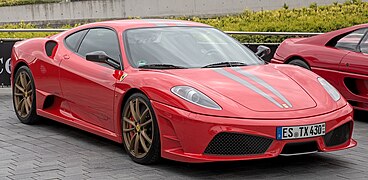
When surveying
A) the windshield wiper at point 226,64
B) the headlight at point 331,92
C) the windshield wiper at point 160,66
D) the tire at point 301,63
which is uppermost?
the windshield wiper at point 160,66

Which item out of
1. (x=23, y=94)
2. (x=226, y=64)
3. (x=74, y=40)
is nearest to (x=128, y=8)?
(x=23, y=94)

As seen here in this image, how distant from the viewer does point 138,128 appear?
6.78 metres

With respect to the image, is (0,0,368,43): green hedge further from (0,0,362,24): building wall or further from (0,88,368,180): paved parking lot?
(0,88,368,180): paved parking lot

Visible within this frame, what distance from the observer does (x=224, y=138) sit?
6.18 meters

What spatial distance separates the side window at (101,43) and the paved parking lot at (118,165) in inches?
36.1

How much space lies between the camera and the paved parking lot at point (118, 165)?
20.9ft

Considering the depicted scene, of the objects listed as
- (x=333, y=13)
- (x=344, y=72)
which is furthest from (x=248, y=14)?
(x=344, y=72)

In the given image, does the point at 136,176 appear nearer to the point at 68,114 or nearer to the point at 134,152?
the point at 134,152

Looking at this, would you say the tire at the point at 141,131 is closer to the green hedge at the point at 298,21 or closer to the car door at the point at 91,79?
the car door at the point at 91,79

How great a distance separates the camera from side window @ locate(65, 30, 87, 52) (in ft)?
27.0

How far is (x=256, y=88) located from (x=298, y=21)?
1025 centimetres

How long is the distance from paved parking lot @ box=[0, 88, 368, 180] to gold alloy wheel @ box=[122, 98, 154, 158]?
0.15 m

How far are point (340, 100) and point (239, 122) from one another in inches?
47.7

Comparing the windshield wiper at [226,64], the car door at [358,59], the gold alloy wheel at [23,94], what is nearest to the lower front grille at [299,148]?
the windshield wiper at [226,64]
